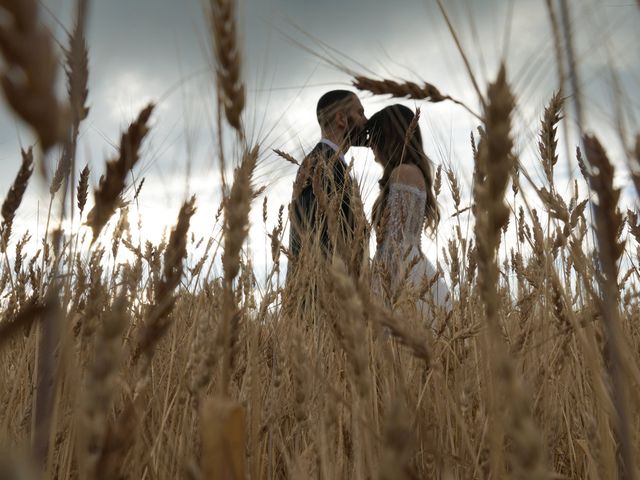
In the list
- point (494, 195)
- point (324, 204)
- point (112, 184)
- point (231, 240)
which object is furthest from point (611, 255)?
point (324, 204)

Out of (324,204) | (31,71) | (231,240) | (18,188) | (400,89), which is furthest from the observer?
(324,204)

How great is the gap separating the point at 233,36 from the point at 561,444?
3.84 ft

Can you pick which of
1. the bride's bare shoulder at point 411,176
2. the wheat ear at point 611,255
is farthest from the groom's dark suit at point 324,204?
the bride's bare shoulder at point 411,176

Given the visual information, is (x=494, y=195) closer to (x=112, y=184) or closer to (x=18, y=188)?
(x=112, y=184)

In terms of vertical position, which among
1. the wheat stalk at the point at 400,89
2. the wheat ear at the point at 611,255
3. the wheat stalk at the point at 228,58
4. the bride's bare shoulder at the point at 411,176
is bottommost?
the wheat ear at the point at 611,255

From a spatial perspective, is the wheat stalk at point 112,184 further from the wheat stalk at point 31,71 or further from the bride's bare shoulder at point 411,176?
the bride's bare shoulder at point 411,176

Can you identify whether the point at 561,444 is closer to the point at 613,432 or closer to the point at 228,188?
the point at 613,432

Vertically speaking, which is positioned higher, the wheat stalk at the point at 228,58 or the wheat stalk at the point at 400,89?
the wheat stalk at the point at 400,89

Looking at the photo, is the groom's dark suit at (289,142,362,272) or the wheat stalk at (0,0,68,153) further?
the groom's dark suit at (289,142,362,272)

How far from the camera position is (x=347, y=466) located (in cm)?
98

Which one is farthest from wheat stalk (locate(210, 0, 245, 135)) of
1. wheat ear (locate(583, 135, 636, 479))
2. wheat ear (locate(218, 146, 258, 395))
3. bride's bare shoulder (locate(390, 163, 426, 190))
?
bride's bare shoulder (locate(390, 163, 426, 190))

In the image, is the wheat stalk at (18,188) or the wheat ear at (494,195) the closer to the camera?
the wheat ear at (494,195)

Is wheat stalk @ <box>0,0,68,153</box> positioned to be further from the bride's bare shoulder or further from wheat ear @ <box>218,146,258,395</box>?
the bride's bare shoulder

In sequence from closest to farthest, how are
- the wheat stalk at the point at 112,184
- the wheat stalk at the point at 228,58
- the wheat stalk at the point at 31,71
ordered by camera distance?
1. the wheat stalk at the point at 31,71
2. the wheat stalk at the point at 112,184
3. the wheat stalk at the point at 228,58
